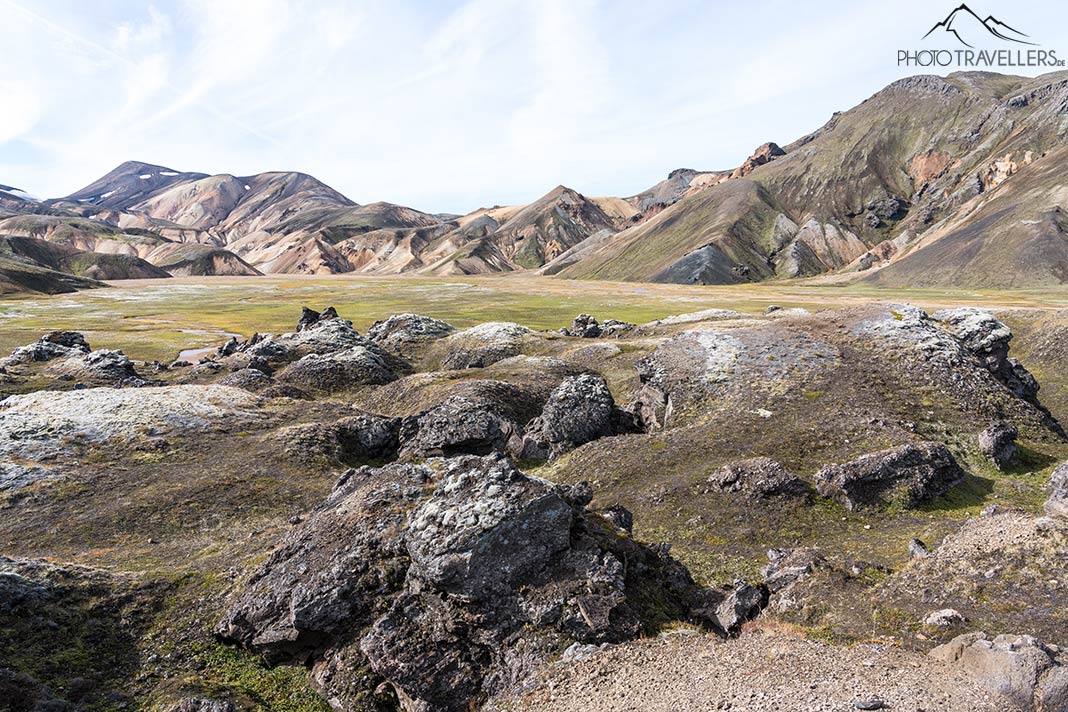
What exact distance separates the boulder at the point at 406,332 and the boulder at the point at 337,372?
14.6 metres

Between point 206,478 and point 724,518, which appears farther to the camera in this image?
point 206,478

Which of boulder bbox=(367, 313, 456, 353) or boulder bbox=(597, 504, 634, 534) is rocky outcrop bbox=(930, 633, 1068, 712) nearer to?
boulder bbox=(597, 504, 634, 534)

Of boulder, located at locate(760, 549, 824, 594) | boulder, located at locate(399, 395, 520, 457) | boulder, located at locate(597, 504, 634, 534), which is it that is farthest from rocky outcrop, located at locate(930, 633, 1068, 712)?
boulder, located at locate(399, 395, 520, 457)

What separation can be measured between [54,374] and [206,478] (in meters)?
48.7

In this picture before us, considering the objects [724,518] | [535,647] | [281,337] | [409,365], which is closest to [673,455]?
[724,518]

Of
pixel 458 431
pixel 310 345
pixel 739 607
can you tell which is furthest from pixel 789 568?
pixel 310 345

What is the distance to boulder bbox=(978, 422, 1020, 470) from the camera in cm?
3459

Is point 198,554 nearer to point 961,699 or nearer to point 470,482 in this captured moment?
point 470,482

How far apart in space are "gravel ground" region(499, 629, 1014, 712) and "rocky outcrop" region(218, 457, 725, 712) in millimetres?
1220

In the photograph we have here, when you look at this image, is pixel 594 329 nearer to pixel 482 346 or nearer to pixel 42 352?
pixel 482 346

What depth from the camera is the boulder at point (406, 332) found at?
87000 mm

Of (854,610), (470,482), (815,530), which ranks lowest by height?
(815,530)

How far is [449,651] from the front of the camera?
19.3 metres

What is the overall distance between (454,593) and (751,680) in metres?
10.1
